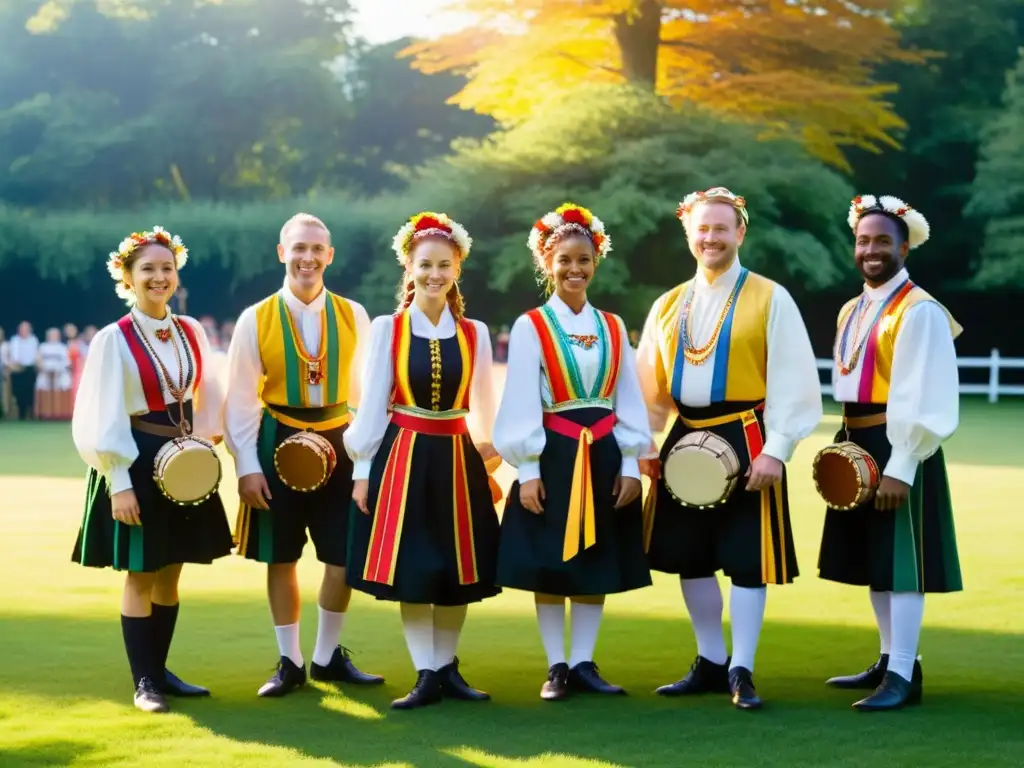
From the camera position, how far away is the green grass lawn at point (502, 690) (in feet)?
13.5

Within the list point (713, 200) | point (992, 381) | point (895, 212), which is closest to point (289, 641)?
point (713, 200)

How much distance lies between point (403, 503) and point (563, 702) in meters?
0.85

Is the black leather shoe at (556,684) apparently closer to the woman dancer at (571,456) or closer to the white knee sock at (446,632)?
the woman dancer at (571,456)

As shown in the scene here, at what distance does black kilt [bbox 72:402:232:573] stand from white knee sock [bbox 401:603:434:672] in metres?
0.66

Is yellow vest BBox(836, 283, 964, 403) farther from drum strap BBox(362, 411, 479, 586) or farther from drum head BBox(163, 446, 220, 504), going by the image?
drum head BBox(163, 446, 220, 504)

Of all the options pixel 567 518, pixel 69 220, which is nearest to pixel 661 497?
pixel 567 518

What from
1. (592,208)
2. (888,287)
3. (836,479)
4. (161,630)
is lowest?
(161,630)

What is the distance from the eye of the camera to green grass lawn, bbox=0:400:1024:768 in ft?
13.5

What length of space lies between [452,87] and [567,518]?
29.5 meters

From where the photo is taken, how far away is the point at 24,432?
16.9 m

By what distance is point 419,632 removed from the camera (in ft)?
15.7

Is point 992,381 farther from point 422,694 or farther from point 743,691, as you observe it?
point 422,694

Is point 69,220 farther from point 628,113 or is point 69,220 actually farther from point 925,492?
point 925,492

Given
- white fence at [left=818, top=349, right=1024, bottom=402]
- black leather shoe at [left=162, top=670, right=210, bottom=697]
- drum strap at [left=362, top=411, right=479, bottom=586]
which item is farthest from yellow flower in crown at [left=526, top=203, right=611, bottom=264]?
white fence at [left=818, top=349, right=1024, bottom=402]
